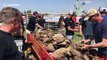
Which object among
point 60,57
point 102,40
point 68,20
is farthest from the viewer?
point 68,20

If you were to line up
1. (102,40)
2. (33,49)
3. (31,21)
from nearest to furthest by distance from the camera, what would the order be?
(102,40) < (33,49) < (31,21)

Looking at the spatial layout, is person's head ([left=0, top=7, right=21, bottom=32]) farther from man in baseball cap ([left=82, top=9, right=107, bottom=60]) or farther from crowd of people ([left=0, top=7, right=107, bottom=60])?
man in baseball cap ([left=82, top=9, right=107, bottom=60])

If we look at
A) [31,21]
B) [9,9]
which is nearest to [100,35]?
[9,9]

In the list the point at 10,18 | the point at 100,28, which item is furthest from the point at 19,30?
the point at 100,28

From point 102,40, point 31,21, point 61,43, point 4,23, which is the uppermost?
point 4,23

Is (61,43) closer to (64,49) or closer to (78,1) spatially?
(64,49)

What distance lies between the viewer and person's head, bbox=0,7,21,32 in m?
4.23

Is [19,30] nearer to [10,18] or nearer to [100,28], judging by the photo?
[10,18]

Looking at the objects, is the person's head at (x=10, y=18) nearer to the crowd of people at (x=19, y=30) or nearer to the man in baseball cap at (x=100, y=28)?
the crowd of people at (x=19, y=30)

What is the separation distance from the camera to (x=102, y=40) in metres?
7.67

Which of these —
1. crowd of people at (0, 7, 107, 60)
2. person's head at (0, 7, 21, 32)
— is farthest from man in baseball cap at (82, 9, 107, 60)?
person's head at (0, 7, 21, 32)

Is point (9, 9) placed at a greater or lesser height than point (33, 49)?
greater

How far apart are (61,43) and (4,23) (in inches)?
250

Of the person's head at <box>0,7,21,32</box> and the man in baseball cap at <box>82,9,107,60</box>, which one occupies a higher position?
the person's head at <box>0,7,21,32</box>
